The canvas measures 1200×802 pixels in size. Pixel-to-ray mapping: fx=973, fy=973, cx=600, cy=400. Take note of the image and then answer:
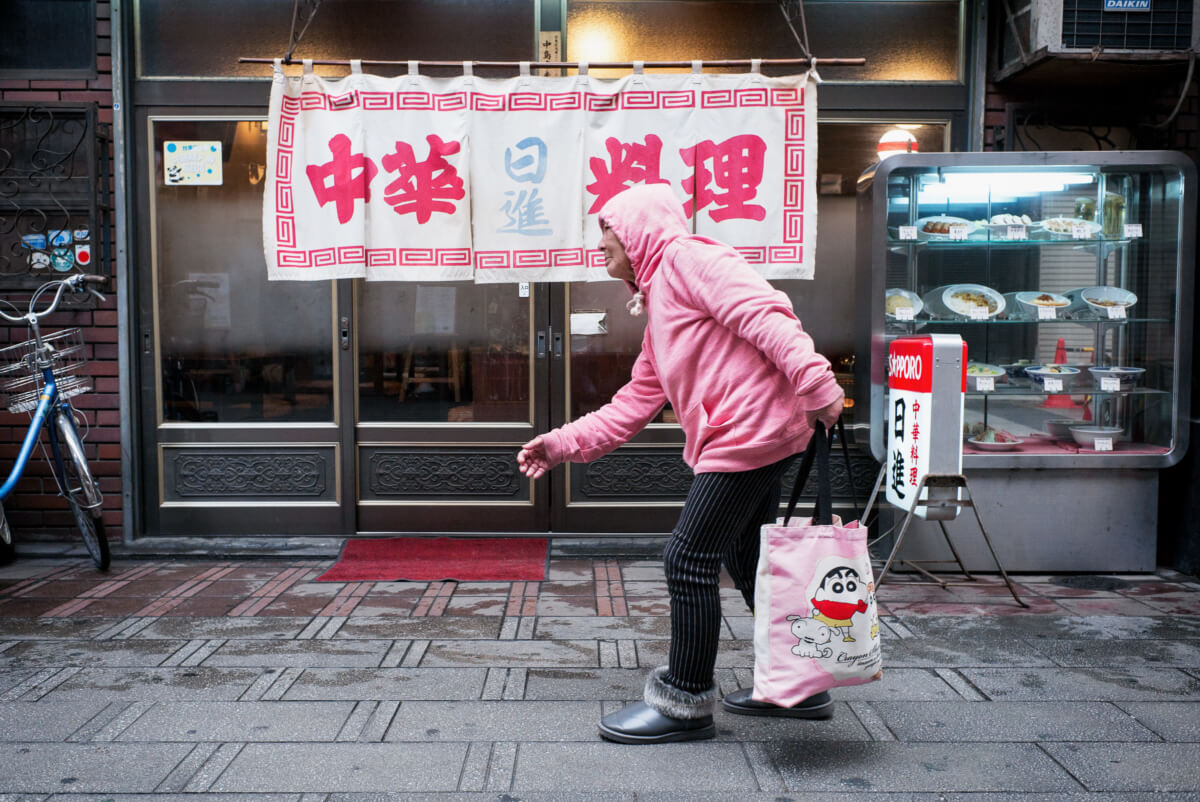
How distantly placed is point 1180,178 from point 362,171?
16.0 feet

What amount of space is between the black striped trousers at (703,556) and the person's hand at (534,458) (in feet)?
1.94

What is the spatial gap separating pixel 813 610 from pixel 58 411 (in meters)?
4.81

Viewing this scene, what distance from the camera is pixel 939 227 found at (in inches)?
238

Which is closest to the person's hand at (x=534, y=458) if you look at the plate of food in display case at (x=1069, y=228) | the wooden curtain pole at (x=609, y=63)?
the wooden curtain pole at (x=609, y=63)

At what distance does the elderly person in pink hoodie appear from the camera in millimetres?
3268

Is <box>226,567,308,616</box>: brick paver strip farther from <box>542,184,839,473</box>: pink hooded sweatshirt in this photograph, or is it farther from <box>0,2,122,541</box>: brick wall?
<box>542,184,839,473</box>: pink hooded sweatshirt

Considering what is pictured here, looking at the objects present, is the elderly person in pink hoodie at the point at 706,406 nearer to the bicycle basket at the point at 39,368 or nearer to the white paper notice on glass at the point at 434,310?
the white paper notice on glass at the point at 434,310

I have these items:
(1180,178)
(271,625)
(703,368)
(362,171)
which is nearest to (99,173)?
(362,171)

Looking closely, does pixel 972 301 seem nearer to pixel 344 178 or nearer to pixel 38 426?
pixel 344 178

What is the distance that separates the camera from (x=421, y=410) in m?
6.59

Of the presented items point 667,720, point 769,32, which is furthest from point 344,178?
point 667,720

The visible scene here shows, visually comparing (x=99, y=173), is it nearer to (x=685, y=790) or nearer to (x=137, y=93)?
(x=137, y=93)

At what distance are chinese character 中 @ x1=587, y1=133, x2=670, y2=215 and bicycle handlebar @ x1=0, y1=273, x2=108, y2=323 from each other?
10.3 feet

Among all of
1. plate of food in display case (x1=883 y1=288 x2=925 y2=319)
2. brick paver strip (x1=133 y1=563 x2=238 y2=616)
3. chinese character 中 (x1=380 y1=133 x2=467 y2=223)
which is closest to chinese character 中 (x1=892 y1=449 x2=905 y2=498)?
plate of food in display case (x1=883 y1=288 x2=925 y2=319)
